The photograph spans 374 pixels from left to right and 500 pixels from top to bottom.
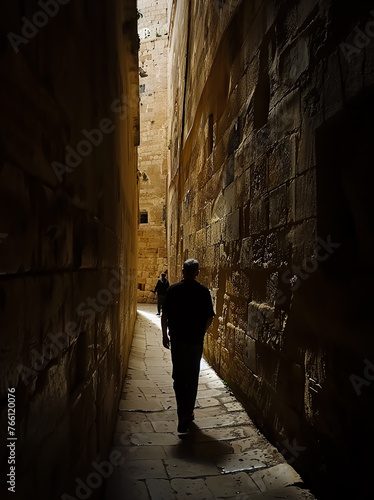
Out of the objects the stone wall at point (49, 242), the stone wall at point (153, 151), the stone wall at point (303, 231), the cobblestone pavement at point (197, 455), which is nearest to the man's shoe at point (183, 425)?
the cobblestone pavement at point (197, 455)

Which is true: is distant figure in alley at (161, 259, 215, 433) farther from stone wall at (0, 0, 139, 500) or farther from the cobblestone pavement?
stone wall at (0, 0, 139, 500)

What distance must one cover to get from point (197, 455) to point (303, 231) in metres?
1.81

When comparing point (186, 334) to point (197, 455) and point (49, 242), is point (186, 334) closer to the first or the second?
point (197, 455)

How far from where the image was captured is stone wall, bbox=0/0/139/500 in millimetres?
841

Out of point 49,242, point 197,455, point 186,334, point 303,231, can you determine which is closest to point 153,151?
point 186,334

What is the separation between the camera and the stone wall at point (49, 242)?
841 millimetres

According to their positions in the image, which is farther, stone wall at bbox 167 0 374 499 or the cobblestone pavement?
the cobblestone pavement

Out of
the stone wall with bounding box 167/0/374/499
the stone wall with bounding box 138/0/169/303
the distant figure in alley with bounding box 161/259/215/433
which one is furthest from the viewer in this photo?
the stone wall with bounding box 138/0/169/303

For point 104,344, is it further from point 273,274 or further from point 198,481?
point 273,274

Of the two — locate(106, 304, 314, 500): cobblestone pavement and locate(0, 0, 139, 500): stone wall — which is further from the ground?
locate(0, 0, 139, 500): stone wall

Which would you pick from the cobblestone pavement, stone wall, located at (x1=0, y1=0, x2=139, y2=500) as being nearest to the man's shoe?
the cobblestone pavement

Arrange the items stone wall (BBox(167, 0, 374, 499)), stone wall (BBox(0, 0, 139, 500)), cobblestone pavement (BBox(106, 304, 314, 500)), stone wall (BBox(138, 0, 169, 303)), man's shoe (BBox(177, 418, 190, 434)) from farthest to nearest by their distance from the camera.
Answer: stone wall (BBox(138, 0, 169, 303)) → man's shoe (BBox(177, 418, 190, 434)) → cobblestone pavement (BBox(106, 304, 314, 500)) → stone wall (BBox(167, 0, 374, 499)) → stone wall (BBox(0, 0, 139, 500))

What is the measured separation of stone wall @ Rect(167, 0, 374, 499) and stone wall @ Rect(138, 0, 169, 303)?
45.9 ft

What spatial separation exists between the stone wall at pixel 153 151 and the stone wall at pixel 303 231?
45.9ft
